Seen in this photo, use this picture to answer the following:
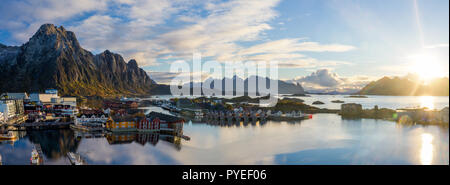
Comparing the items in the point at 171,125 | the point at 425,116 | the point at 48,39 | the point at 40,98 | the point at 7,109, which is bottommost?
the point at 425,116

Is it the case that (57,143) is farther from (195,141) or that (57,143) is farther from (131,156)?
(195,141)

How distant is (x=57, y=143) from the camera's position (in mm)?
16172

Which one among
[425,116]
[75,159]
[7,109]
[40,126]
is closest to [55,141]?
[75,159]

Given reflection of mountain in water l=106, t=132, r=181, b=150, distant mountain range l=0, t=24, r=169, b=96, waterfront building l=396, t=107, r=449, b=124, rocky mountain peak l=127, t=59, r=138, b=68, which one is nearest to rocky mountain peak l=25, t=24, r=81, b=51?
distant mountain range l=0, t=24, r=169, b=96

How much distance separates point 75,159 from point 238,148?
7984 mm

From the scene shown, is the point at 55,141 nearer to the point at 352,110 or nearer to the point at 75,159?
the point at 75,159

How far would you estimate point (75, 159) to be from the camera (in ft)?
39.5

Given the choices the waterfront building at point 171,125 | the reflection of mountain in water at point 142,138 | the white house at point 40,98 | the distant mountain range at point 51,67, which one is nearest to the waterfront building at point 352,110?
the waterfront building at point 171,125

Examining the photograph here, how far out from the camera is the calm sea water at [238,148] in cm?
1274

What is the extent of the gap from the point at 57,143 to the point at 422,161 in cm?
1987

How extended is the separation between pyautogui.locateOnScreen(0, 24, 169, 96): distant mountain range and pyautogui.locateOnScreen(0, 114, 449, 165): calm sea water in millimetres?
61483

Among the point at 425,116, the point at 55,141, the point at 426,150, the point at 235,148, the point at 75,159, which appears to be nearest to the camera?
the point at 75,159

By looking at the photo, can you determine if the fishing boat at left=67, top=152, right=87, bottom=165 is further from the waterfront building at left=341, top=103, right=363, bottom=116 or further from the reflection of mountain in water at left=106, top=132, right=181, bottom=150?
the waterfront building at left=341, top=103, right=363, bottom=116

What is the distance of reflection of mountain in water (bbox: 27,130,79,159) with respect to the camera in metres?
13.8
